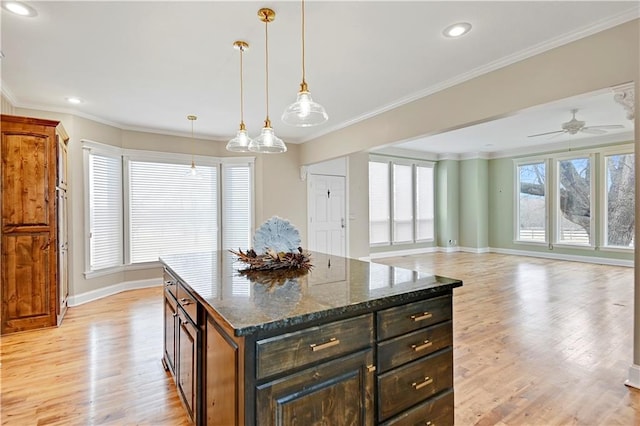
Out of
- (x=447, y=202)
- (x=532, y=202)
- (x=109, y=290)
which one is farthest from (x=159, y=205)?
(x=532, y=202)

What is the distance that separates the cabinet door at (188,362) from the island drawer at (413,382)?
950 mm

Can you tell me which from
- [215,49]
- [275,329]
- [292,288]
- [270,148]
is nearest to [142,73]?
[215,49]

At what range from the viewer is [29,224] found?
141 inches

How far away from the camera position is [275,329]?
1186 mm

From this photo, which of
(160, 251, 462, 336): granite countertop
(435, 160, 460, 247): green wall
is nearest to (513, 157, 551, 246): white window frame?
(435, 160, 460, 247): green wall

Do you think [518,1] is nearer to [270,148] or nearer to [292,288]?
[270,148]

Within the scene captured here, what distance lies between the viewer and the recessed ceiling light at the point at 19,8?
2.27m

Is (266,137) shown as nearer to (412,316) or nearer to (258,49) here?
(258,49)

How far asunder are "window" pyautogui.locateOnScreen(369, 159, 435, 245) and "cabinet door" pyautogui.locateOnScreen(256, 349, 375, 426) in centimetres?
715

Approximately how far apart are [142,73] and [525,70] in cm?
367

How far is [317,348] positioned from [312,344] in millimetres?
28

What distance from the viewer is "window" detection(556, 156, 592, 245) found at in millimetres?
7506

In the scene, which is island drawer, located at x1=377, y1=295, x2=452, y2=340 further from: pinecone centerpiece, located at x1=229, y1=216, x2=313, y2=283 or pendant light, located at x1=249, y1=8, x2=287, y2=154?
pendant light, located at x1=249, y1=8, x2=287, y2=154

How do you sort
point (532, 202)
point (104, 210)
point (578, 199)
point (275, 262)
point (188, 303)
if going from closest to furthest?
1. point (188, 303)
2. point (275, 262)
3. point (104, 210)
4. point (578, 199)
5. point (532, 202)
